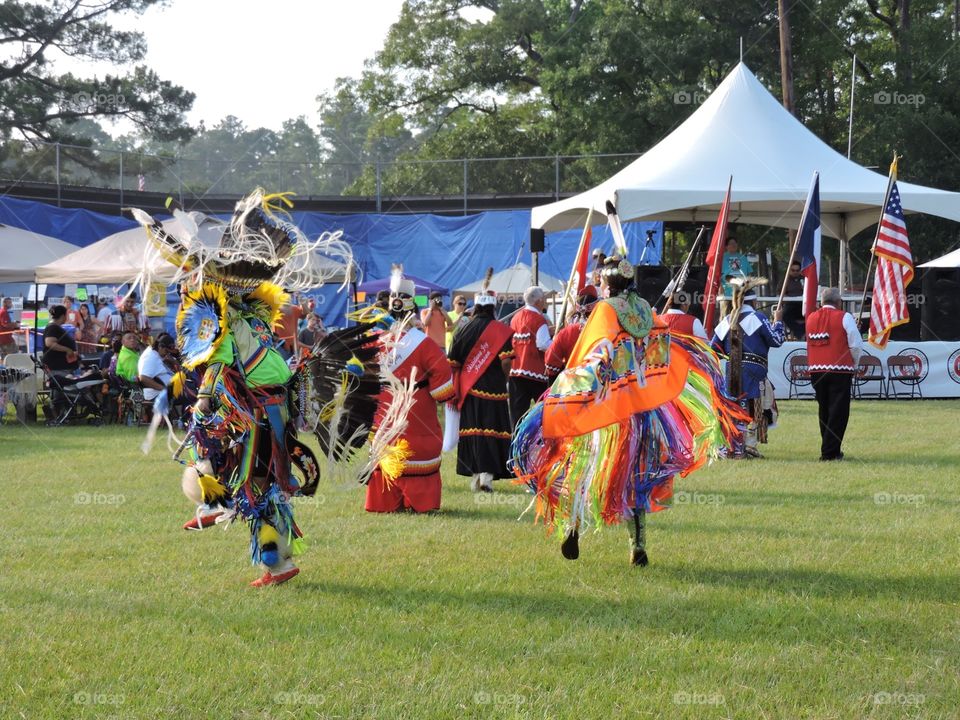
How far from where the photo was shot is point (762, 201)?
1504 centimetres

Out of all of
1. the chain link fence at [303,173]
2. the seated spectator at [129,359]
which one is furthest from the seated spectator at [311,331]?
the chain link fence at [303,173]

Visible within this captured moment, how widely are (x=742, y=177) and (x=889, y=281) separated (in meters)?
2.75

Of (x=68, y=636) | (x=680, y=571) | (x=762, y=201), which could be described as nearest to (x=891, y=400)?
(x=762, y=201)

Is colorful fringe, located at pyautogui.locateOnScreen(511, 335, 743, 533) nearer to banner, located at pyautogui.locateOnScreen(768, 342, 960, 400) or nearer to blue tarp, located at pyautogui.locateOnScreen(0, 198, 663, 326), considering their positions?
banner, located at pyautogui.locateOnScreen(768, 342, 960, 400)

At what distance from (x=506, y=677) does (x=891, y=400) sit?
14.3 m

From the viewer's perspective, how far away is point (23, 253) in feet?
54.9

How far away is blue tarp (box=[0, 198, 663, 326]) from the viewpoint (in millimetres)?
23922

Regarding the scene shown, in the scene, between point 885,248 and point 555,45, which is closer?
Answer: point 885,248

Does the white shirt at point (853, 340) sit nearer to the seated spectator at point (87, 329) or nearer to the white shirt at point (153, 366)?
the white shirt at point (153, 366)

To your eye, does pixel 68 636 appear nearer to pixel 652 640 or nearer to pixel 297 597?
pixel 297 597

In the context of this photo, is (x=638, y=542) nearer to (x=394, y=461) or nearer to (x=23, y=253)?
(x=394, y=461)

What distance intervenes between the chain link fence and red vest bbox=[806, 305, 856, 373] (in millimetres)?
14483

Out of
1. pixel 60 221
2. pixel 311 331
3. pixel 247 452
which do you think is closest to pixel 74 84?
pixel 60 221

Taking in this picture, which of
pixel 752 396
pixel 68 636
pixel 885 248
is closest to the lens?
pixel 68 636
